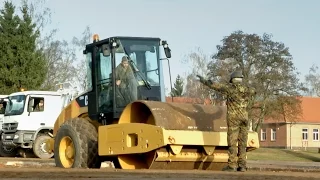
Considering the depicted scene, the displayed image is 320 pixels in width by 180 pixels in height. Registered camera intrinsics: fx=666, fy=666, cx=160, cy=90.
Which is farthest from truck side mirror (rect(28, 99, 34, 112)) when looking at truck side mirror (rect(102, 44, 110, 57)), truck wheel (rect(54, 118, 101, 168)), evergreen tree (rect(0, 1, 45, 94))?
evergreen tree (rect(0, 1, 45, 94))

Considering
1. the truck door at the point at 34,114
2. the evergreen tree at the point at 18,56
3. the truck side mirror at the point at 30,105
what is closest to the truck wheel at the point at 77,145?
the truck door at the point at 34,114

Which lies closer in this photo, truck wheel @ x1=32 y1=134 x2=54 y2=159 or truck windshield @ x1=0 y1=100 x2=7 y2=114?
truck wheel @ x1=32 y1=134 x2=54 y2=159

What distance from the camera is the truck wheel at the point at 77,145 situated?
13.8 m

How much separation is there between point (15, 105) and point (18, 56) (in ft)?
57.1

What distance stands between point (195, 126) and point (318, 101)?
293 feet

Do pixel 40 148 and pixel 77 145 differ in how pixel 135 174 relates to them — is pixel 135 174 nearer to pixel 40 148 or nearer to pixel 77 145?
pixel 77 145

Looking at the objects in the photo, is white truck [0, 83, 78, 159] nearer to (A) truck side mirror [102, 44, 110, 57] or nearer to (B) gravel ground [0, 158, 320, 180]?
(A) truck side mirror [102, 44, 110, 57]

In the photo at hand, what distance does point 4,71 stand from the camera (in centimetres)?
4278

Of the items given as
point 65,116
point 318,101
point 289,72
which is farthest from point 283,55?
point 65,116

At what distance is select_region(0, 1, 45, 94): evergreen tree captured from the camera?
42.9m

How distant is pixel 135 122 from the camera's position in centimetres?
1348

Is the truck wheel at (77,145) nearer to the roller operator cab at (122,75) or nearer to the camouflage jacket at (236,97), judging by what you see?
the roller operator cab at (122,75)

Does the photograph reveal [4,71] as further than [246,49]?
No

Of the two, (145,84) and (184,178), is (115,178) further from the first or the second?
(145,84)
